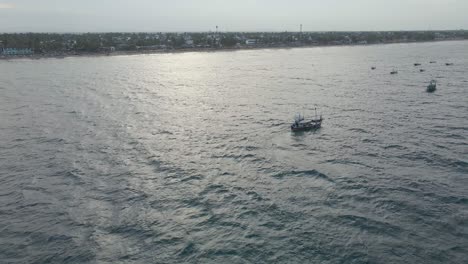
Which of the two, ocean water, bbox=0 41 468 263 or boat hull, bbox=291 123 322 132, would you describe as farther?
boat hull, bbox=291 123 322 132

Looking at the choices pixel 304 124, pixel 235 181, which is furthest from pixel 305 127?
pixel 235 181

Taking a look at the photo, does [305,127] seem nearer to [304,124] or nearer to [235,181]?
[304,124]

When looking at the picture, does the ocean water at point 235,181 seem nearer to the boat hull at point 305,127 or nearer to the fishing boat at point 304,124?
the boat hull at point 305,127

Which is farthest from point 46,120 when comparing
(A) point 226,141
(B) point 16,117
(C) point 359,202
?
→ (C) point 359,202

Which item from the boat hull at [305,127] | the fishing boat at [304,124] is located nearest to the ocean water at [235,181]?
the boat hull at [305,127]

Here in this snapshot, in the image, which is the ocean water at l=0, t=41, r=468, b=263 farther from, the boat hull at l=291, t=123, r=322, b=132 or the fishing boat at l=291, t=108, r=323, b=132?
the fishing boat at l=291, t=108, r=323, b=132

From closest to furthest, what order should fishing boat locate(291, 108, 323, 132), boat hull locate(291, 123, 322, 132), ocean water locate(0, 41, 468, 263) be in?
ocean water locate(0, 41, 468, 263), boat hull locate(291, 123, 322, 132), fishing boat locate(291, 108, 323, 132)

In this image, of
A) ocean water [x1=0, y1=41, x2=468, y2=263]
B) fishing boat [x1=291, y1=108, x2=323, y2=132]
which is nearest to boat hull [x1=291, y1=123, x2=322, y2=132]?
fishing boat [x1=291, y1=108, x2=323, y2=132]

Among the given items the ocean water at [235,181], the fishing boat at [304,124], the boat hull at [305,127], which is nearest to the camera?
the ocean water at [235,181]
